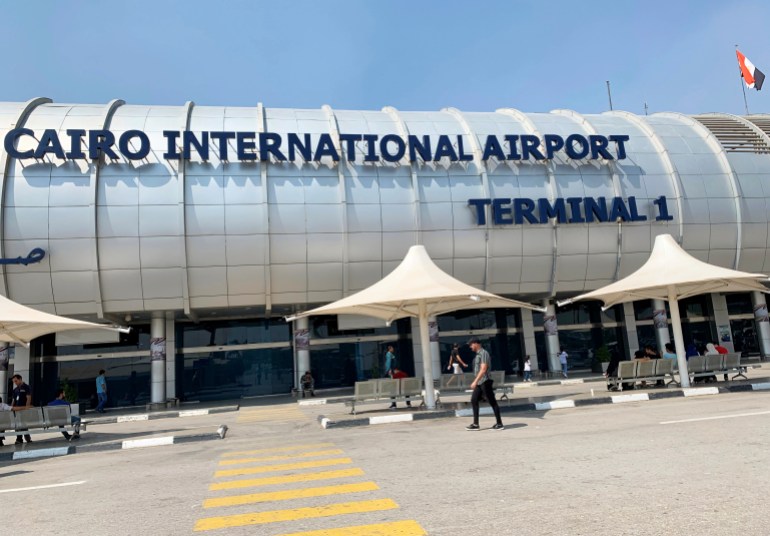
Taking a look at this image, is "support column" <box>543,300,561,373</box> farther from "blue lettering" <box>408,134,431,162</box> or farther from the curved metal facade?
"blue lettering" <box>408,134,431,162</box>

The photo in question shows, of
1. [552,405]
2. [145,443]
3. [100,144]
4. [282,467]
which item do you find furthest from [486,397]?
[100,144]

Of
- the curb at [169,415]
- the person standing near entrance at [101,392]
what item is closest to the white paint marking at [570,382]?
the curb at [169,415]

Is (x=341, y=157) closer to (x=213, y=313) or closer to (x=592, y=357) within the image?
(x=213, y=313)

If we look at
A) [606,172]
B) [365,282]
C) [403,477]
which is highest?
[606,172]

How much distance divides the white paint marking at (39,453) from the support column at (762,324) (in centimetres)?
3663

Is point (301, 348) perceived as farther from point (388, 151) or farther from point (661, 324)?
point (661, 324)

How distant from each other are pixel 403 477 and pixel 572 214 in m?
24.2

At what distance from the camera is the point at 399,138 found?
28312mm

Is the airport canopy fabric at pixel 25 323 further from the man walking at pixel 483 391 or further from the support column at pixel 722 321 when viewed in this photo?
the support column at pixel 722 321

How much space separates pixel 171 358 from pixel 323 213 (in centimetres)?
1099

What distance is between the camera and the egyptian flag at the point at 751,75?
39.6m

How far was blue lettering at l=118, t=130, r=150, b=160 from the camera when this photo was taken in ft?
83.1

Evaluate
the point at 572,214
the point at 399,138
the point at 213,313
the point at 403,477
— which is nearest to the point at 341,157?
the point at 399,138

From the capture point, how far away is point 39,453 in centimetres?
1337
